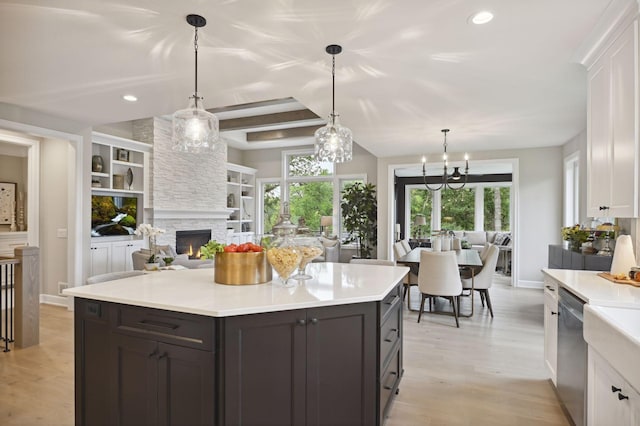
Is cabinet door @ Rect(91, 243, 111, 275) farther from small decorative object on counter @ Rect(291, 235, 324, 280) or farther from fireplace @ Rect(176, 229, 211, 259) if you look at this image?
small decorative object on counter @ Rect(291, 235, 324, 280)

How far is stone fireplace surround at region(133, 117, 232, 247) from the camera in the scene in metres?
6.44

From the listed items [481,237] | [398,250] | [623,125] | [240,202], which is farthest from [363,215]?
[623,125]

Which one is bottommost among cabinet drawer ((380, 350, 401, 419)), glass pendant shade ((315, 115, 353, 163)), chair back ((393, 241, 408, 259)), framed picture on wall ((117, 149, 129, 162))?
cabinet drawer ((380, 350, 401, 419))

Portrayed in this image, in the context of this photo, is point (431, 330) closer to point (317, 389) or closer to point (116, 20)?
point (317, 389)

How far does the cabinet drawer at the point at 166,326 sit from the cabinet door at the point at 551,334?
2.38 m

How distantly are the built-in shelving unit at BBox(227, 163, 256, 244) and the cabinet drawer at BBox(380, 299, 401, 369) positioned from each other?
6.63 metres

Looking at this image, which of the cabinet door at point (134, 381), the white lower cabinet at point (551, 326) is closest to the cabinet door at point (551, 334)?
the white lower cabinet at point (551, 326)

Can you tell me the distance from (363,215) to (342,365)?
6.47 m

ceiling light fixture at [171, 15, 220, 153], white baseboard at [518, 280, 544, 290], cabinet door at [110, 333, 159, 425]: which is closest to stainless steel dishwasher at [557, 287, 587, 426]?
cabinet door at [110, 333, 159, 425]

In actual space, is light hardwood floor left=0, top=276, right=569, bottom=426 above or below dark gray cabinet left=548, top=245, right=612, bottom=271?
below

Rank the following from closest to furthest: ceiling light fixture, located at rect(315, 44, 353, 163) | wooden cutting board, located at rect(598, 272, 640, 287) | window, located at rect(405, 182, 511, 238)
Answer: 1. wooden cutting board, located at rect(598, 272, 640, 287)
2. ceiling light fixture, located at rect(315, 44, 353, 163)
3. window, located at rect(405, 182, 511, 238)

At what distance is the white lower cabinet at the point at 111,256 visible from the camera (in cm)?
552

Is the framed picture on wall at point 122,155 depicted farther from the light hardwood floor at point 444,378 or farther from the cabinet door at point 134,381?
the cabinet door at point 134,381

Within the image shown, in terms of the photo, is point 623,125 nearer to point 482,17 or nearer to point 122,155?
point 482,17
